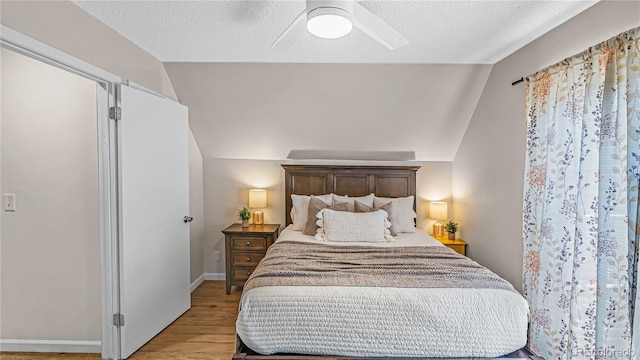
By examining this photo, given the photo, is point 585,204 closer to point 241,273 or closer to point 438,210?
point 438,210

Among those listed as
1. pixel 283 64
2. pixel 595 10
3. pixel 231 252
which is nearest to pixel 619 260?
pixel 595 10

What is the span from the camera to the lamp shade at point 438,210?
392 centimetres

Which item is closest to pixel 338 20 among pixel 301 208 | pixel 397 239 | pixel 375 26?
pixel 375 26

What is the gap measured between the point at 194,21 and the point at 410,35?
61.6 inches

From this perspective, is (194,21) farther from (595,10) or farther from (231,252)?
(595,10)

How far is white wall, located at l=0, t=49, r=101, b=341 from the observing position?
96.0 inches

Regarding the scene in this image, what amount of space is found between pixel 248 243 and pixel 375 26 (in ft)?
8.54

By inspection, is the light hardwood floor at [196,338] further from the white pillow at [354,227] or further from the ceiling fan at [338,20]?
the ceiling fan at [338,20]

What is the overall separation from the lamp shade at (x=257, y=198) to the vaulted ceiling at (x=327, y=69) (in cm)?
46

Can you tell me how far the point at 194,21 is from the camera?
2.23m

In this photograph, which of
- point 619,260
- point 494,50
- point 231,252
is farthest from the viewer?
point 231,252

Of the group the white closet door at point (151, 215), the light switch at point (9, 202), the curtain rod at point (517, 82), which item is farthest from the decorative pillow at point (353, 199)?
the light switch at point (9, 202)

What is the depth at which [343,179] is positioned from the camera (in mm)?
3977

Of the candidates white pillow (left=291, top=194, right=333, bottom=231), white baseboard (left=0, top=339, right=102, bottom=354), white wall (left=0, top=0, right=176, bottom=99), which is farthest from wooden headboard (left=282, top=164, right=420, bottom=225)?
white baseboard (left=0, top=339, right=102, bottom=354)
